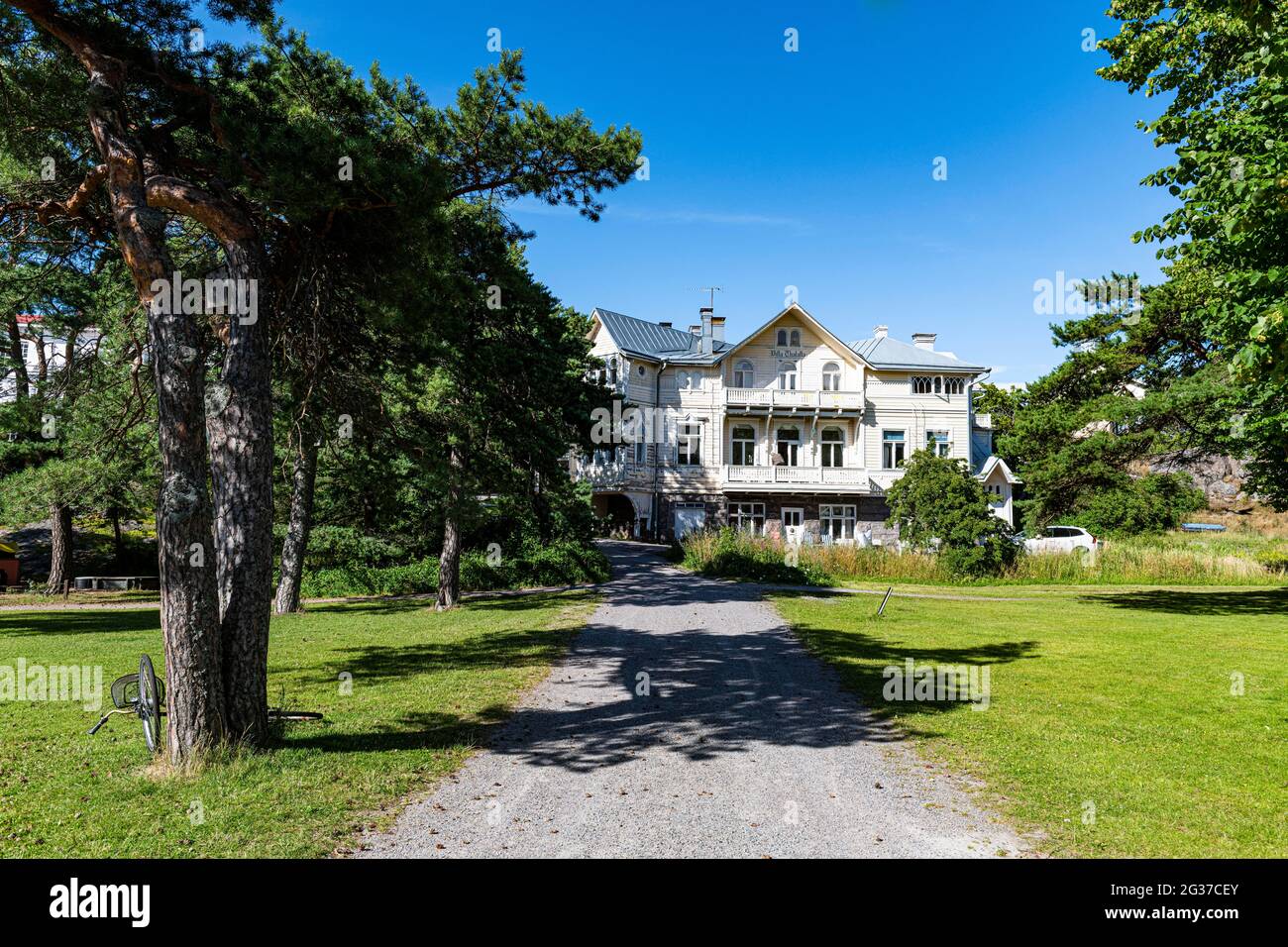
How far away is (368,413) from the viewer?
989cm

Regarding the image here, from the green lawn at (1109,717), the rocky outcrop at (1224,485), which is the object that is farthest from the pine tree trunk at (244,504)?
the rocky outcrop at (1224,485)

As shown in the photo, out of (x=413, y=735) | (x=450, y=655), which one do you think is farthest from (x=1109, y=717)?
(x=450, y=655)

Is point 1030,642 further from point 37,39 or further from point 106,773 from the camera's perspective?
point 37,39

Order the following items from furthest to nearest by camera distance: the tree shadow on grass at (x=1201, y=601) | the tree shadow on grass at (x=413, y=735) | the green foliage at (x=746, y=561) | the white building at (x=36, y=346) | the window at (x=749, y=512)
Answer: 1. the window at (x=749, y=512)
2. the green foliage at (x=746, y=561)
3. the white building at (x=36, y=346)
4. the tree shadow on grass at (x=1201, y=601)
5. the tree shadow on grass at (x=413, y=735)

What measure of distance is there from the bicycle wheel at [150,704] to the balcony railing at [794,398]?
32405 mm

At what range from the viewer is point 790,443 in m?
38.8

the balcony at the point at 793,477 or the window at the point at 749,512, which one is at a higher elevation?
the balcony at the point at 793,477

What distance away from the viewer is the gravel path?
5.00 metres

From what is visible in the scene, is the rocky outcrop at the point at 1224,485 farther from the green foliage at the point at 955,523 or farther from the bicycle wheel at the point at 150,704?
the bicycle wheel at the point at 150,704

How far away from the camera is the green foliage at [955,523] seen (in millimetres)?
24516

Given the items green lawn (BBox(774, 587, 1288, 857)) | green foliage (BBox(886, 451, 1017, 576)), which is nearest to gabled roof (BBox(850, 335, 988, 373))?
green foliage (BBox(886, 451, 1017, 576))

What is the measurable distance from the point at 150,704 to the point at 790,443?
3469 centimetres

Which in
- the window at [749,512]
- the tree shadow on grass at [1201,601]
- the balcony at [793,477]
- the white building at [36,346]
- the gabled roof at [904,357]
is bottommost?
the tree shadow on grass at [1201,601]

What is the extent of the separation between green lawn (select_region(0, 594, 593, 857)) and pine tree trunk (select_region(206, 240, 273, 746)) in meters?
0.65
